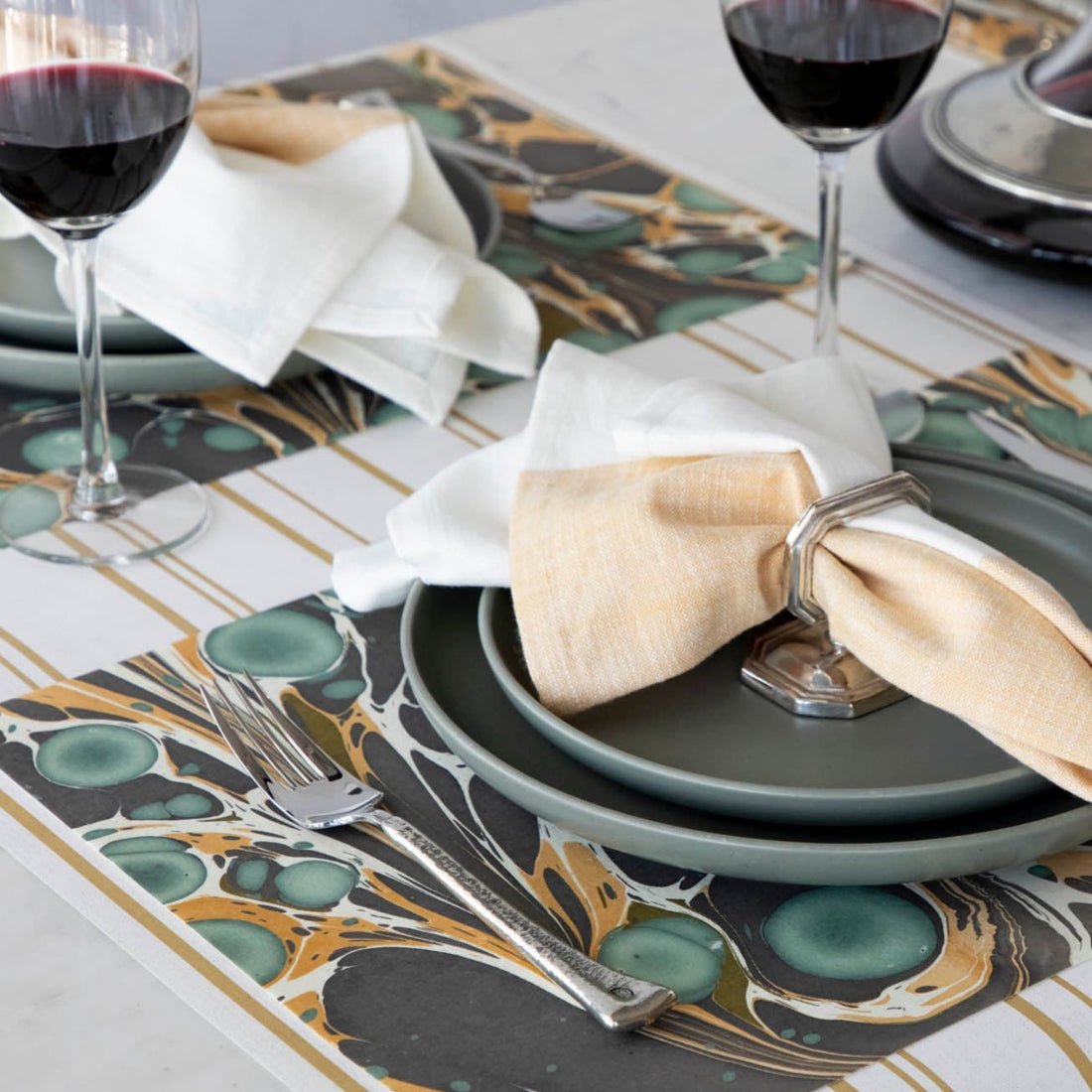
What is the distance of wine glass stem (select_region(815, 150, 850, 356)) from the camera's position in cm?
81

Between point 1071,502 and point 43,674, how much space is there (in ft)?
1.33

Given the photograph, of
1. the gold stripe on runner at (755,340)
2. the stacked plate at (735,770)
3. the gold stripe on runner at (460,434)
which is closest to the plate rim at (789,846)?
the stacked plate at (735,770)

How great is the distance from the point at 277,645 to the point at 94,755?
9cm

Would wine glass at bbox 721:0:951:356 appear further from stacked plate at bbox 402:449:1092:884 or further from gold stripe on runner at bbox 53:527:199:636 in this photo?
gold stripe on runner at bbox 53:527:199:636

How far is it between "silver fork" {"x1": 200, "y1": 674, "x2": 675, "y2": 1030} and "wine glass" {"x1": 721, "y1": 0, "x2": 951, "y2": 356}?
35 cm

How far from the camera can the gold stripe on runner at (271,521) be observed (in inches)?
28.9

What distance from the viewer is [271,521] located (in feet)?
2.48

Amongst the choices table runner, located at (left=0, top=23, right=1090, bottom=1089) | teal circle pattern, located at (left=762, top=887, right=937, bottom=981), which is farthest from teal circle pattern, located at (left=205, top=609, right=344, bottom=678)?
teal circle pattern, located at (left=762, top=887, right=937, bottom=981)

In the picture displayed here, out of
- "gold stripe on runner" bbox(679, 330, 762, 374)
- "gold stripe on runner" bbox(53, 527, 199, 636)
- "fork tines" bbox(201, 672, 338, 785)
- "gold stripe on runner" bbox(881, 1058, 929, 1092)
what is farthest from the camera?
"gold stripe on runner" bbox(679, 330, 762, 374)

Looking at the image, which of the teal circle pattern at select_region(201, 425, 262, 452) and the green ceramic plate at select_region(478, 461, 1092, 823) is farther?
the teal circle pattern at select_region(201, 425, 262, 452)

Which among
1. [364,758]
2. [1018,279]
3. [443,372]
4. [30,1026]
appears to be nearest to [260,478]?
[443,372]

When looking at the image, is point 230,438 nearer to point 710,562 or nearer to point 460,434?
point 460,434

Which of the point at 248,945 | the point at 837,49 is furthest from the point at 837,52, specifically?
the point at 248,945

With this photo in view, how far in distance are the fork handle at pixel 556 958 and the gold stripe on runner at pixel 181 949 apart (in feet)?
0.21
